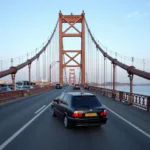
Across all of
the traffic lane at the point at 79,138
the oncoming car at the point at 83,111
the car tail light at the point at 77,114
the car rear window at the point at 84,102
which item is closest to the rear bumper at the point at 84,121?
the oncoming car at the point at 83,111

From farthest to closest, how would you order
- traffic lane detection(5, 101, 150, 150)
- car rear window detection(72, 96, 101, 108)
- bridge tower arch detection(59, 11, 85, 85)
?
1. bridge tower arch detection(59, 11, 85, 85)
2. car rear window detection(72, 96, 101, 108)
3. traffic lane detection(5, 101, 150, 150)

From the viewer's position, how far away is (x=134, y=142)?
780 centimetres

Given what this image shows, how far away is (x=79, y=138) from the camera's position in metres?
8.41

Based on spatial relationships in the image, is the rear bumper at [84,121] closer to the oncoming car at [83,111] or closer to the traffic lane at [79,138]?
the oncoming car at [83,111]

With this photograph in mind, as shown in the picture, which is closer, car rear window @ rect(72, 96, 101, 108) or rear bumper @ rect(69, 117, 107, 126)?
rear bumper @ rect(69, 117, 107, 126)

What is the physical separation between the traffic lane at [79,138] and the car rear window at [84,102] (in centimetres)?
86

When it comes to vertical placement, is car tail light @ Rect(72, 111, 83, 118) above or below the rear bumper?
above

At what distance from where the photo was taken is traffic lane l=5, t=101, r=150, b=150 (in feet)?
23.6

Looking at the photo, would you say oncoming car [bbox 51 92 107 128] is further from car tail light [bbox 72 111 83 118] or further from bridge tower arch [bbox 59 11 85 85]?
bridge tower arch [bbox 59 11 85 85]

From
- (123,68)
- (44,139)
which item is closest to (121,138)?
(44,139)

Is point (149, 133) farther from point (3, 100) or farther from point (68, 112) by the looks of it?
point (3, 100)

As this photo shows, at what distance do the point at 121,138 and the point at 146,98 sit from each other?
1092 cm

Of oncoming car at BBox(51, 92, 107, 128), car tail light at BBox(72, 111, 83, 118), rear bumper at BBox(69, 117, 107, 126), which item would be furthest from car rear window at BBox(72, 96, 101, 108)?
rear bumper at BBox(69, 117, 107, 126)

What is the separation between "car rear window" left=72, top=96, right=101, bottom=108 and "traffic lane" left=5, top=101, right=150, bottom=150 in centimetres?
86
